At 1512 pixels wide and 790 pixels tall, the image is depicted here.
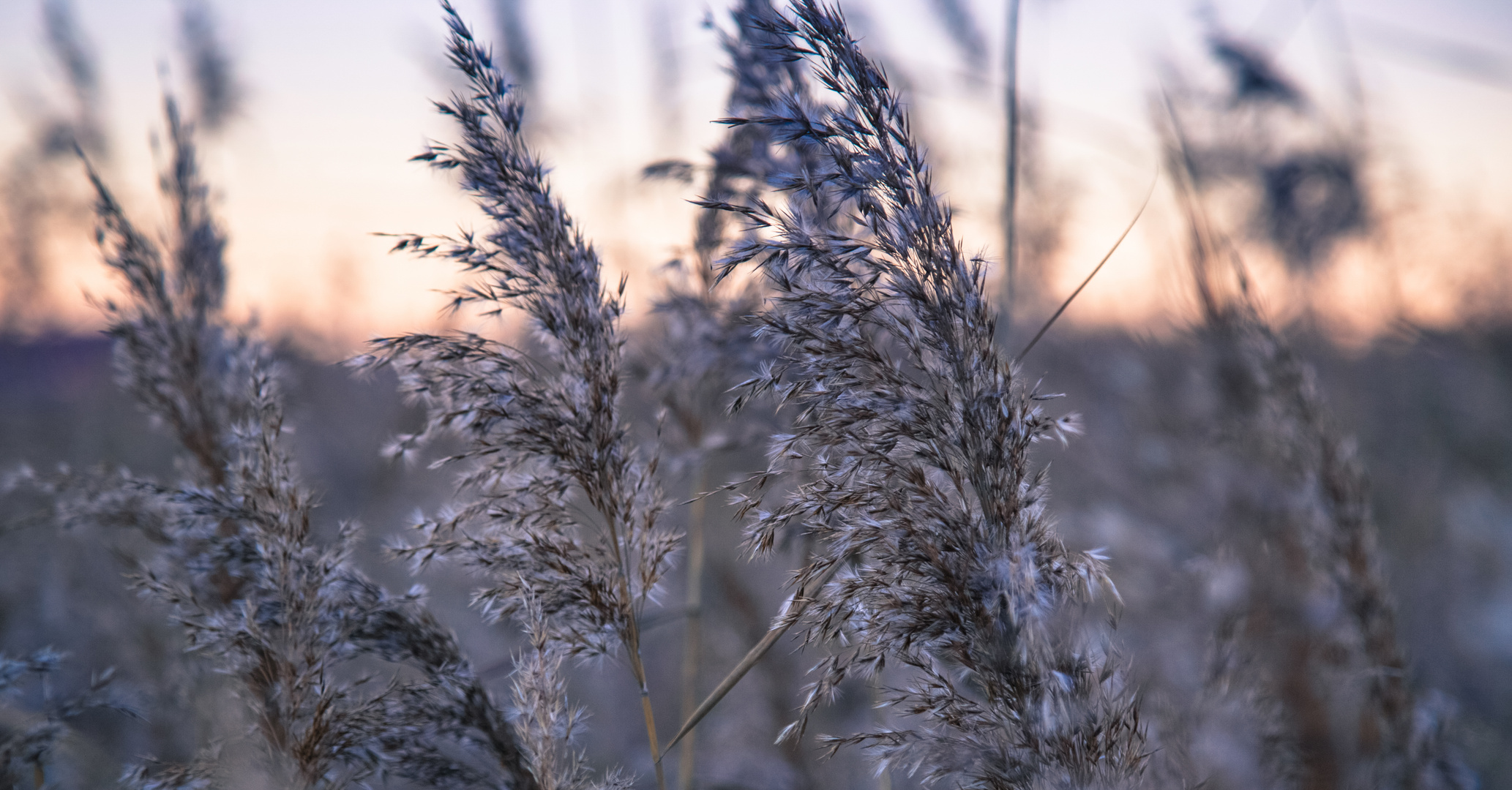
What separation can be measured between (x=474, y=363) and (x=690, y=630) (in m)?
0.96

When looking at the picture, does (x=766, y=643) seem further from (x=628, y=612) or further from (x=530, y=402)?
(x=530, y=402)

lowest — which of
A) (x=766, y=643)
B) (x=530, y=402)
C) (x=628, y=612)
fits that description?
(x=766, y=643)

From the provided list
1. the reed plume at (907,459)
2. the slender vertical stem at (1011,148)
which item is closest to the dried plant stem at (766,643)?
the reed plume at (907,459)

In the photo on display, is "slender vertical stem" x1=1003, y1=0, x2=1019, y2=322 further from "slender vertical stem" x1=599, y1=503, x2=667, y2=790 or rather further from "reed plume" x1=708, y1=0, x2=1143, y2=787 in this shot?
"slender vertical stem" x1=599, y1=503, x2=667, y2=790

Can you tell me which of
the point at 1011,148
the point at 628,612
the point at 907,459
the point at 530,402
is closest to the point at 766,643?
the point at 628,612

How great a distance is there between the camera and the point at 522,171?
1159 millimetres

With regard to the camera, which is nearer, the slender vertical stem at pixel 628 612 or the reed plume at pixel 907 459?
the reed plume at pixel 907 459

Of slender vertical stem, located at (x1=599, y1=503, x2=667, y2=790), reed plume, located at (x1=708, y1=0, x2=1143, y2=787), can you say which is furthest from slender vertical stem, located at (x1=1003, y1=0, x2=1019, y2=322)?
slender vertical stem, located at (x1=599, y1=503, x2=667, y2=790)

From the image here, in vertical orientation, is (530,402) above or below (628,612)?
above

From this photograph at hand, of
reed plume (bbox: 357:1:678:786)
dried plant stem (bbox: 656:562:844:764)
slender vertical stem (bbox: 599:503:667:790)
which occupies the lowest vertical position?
dried plant stem (bbox: 656:562:844:764)

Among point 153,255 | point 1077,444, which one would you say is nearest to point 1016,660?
point 153,255

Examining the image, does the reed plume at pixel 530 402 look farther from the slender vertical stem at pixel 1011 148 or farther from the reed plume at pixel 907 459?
the slender vertical stem at pixel 1011 148

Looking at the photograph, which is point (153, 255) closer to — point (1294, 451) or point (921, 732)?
point (921, 732)

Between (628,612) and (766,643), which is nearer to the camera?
(766,643)
